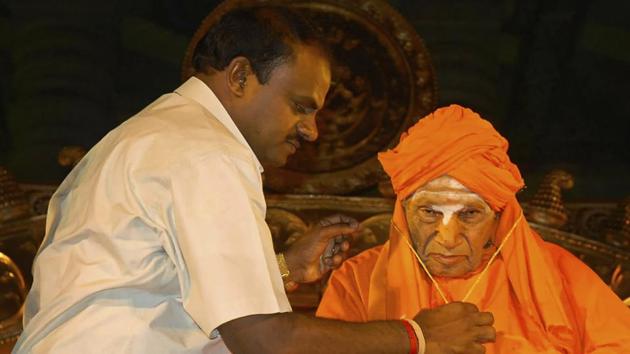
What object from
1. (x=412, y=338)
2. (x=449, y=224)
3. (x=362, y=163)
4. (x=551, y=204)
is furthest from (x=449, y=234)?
(x=362, y=163)

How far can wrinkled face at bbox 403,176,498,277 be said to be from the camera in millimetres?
3268

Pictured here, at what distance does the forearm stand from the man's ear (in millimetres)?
520

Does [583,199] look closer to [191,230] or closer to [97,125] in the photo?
[97,125]

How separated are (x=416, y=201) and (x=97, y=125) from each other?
2.27m

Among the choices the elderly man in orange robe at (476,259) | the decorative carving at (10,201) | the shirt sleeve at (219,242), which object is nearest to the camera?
the shirt sleeve at (219,242)

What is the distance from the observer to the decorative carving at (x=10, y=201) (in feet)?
14.1

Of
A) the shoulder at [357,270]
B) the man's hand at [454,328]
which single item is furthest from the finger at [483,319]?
the shoulder at [357,270]

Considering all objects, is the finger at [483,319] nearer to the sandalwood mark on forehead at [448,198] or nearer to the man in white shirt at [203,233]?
the man in white shirt at [203,233]

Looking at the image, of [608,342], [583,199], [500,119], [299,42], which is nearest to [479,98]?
[500,119]

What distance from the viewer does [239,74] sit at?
92.9 inches

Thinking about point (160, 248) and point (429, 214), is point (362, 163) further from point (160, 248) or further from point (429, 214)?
point (160, 248)

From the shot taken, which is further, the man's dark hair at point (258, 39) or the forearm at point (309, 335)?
the man's dark hair at point (258, 39)

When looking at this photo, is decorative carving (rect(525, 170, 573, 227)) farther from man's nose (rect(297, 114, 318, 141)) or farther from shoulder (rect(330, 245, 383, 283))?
man's nose (rect(297, 114, 318, 141))

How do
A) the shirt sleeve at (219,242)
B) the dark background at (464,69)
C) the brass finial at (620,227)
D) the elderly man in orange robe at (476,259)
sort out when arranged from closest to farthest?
the shirt sleeve at (219,242) → the elderly man in orange robe at (476,259) → the brass finial at (620,227) → the dark background at (464,69)
